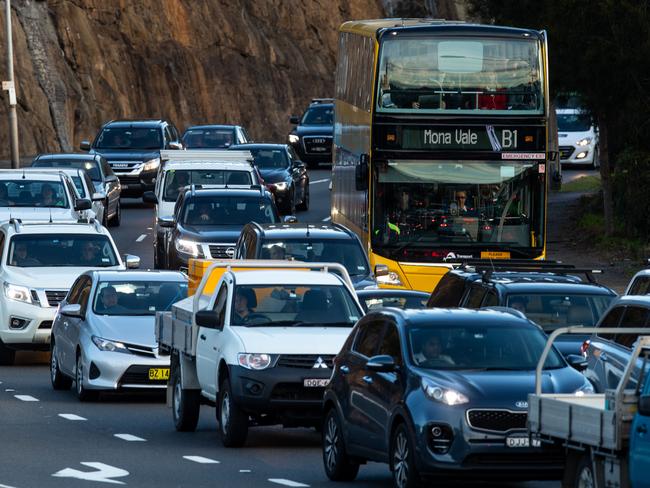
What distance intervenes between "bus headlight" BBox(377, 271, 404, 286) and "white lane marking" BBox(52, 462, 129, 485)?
10.8 meters

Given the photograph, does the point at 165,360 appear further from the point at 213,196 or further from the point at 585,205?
the point at 585,205

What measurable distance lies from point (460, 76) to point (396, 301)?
5.38 m

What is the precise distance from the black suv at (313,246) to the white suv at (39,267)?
1.84 m

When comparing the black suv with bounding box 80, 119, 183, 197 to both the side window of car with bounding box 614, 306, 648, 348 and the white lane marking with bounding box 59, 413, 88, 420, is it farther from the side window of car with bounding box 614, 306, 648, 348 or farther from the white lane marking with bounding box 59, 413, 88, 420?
the side window of car with bounding box 614, 306, 648, 348

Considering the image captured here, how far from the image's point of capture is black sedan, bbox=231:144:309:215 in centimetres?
4509

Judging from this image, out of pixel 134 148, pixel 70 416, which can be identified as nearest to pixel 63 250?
pixel 70 416

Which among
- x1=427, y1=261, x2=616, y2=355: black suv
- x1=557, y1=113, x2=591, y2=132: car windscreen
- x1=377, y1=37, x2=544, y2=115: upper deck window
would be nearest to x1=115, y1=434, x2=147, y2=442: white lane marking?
x1=427, y1=261, x2=616, y2=355: black suv

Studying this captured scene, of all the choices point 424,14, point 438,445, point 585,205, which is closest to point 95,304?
point 438,445

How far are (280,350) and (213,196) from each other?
52.0 ft

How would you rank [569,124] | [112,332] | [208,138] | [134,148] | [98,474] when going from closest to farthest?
1. [98,474]
2. [112,332]
3. [134,148]
4. [208,138]
5. [569,124]

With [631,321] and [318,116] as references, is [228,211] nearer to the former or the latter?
[631,321]

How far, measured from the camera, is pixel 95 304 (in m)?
22.2

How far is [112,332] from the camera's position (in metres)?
21.5

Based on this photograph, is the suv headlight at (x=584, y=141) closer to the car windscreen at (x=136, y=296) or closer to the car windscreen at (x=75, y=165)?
the car windscreen at (x=75, y=165)
